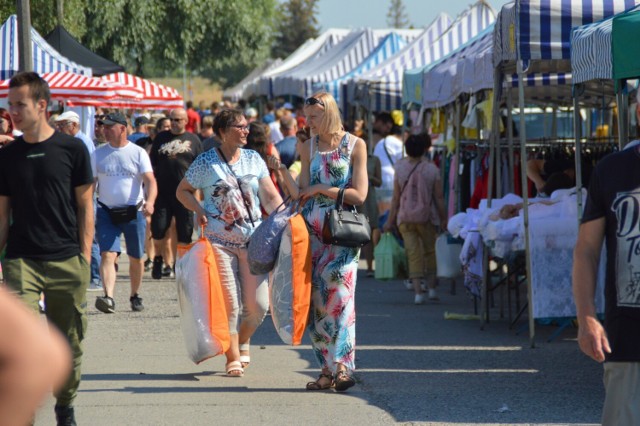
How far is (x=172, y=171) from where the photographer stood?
1436 cm

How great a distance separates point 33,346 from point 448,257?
433 inches

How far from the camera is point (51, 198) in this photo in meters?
6.14

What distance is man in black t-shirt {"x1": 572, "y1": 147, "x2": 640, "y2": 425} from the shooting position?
4488 mm

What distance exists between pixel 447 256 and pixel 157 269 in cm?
413

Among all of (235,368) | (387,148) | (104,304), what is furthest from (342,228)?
(387,148)

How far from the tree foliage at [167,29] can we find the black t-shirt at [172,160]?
1294cm

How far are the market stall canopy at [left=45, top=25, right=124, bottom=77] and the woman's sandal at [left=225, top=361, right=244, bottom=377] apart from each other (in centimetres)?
1323

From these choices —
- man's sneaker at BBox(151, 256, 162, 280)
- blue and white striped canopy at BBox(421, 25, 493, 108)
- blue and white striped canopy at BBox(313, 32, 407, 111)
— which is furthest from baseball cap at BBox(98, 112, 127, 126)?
blue and white striped canopy at BBox(313, 32, 407, 111)

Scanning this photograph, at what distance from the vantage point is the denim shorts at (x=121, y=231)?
11.8 m

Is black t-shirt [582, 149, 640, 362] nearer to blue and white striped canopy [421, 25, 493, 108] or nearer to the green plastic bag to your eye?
blue and white striped canopy [421, 25, 493, 108]

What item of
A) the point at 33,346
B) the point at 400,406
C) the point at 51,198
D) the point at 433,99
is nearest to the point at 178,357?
the point at 400,406

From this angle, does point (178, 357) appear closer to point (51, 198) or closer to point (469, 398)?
point (469, 398)

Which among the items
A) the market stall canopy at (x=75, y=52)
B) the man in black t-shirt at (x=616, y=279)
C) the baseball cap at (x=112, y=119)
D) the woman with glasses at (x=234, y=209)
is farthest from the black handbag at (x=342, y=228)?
the market stall canopy at (x=75, y=52)

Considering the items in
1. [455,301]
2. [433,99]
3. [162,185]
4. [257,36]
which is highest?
[257,36]
